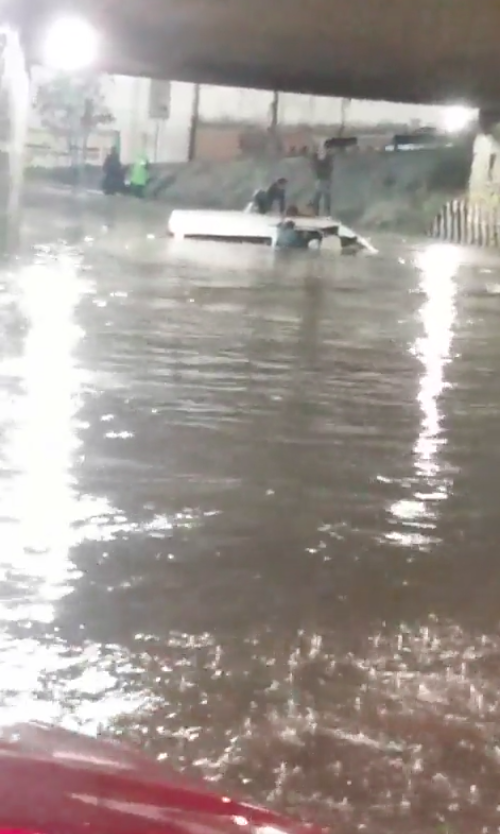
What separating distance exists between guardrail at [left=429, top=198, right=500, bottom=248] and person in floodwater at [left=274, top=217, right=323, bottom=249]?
481 cm

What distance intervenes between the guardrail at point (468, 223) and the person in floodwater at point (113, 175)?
9.47 meters

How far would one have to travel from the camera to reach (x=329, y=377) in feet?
23.0

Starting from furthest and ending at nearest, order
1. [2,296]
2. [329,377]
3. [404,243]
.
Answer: [404,243] → [2,296] → [329,377]

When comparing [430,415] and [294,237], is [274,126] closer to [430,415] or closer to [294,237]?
[294,237]

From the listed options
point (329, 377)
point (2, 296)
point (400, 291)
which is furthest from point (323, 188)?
point (329, 377)

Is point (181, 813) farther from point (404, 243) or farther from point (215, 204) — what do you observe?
point (215, 204)

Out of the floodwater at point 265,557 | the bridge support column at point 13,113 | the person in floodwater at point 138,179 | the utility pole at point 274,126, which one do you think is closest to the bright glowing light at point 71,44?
the bridge support column at point 13,113

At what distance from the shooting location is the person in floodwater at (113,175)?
98.2ft

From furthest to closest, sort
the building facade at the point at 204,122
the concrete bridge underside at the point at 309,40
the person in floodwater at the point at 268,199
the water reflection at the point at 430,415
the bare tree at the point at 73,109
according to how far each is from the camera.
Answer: the bare tree at the point at 73,109, the building facade at the point at 204,122, the person in floodwater at the point at 268,199, the concrete bridge underside at the point at 309,40, the water reflection at the point at 430,415

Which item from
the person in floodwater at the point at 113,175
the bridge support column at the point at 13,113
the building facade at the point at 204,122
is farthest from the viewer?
the person in floodwater at the point at 113,175

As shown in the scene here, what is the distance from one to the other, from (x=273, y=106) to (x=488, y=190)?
26.4ft

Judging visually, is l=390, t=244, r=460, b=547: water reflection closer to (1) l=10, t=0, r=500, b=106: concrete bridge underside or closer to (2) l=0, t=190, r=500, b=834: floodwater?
(2) l=0, t=190, r=500, b=834: floodwater

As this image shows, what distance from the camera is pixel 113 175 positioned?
3019 centimetres

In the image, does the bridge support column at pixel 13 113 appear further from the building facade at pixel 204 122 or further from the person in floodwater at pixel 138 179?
the building facade at pixel 204 122
